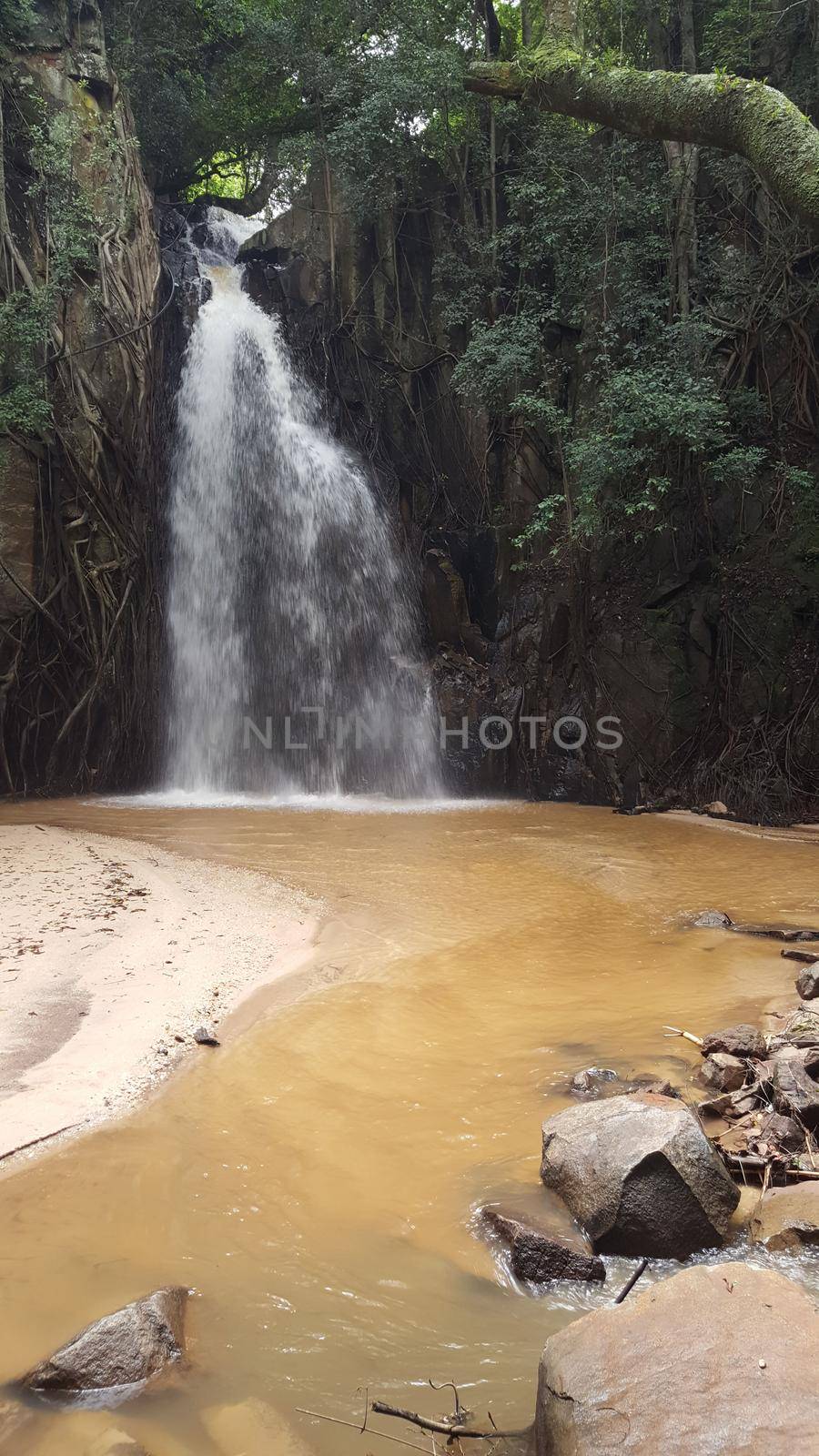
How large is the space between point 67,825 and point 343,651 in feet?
16.8

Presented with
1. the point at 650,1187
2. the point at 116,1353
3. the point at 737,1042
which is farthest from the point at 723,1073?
the point at 116,1353

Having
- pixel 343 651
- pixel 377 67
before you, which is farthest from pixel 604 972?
pixel 377 67

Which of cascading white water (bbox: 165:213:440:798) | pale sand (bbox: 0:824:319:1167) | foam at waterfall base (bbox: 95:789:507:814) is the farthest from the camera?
cascading white water (bbox: 165:213:440:798)

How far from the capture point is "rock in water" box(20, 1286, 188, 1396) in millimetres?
1625

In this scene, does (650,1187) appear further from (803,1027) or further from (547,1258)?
(803,1027)

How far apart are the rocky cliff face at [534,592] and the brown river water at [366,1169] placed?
4849 mm

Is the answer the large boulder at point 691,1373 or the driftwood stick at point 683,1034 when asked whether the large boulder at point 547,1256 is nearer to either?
the large boulder at point 691,1373

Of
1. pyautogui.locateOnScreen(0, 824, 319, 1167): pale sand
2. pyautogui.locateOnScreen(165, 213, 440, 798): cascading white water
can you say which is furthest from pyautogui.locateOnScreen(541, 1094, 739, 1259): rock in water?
pyautogui.locateOnScreen(165, 213, 440, 798): cascading white water

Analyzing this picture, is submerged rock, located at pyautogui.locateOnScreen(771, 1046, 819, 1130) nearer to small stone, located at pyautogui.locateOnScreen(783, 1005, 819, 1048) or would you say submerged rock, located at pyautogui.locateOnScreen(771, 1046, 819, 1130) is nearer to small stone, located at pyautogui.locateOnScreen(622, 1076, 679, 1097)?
small stone, located at pyautogui.locateOnScreen(783, 1005, 819, 1048)

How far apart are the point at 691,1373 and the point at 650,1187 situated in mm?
763

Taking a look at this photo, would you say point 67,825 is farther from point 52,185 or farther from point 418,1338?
point 52,185

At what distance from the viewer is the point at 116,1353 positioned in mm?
1667

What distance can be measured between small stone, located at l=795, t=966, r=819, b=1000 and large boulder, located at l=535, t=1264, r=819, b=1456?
7.23 ft

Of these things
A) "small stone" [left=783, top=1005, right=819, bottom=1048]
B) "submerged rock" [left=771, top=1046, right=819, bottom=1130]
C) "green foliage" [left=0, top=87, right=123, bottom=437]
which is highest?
"green foliage" [left=0, top=87, right=123, bottom=437]
